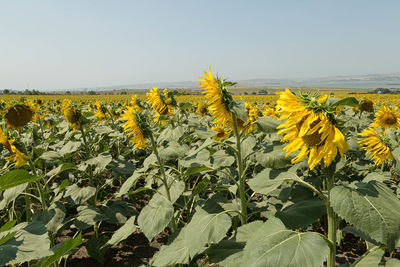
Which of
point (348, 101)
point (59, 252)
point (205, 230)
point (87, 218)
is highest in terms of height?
point (348, 101)

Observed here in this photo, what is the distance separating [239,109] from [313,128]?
682 millimetres

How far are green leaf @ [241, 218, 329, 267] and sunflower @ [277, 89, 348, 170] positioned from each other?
0.34 m

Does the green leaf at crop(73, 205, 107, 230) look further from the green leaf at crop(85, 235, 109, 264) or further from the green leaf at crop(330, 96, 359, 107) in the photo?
the green leaf at crop(330, 96, 359, 107)

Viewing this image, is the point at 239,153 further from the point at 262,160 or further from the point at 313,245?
the point at 313,245

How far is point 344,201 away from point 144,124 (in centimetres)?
164

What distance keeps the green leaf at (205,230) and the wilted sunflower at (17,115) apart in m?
2.76

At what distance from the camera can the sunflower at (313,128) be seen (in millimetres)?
1184

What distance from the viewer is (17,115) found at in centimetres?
325

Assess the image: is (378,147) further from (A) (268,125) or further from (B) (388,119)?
(A) (268,125)

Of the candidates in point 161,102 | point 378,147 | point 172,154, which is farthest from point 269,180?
point 378,147

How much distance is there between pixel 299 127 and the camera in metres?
1.34

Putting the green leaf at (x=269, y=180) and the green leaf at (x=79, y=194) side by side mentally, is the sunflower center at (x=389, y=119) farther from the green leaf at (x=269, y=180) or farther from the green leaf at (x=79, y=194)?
the green leaf at (x=79, y=194)

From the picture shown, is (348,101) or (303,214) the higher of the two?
(348,101)

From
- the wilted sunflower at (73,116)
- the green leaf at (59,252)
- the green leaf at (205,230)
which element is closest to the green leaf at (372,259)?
the green leaf at (205,230)
